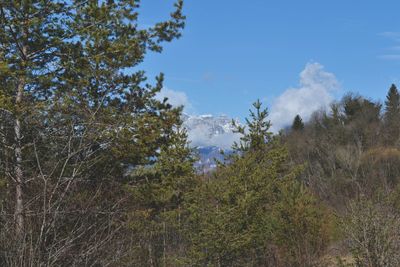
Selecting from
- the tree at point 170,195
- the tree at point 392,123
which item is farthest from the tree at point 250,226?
the tree at point 392,123

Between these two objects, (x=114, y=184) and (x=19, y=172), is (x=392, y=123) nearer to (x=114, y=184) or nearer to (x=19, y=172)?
(x=114, y=184)

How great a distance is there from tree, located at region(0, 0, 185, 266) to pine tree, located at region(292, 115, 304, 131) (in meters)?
64.0

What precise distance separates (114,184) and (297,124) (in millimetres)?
67886

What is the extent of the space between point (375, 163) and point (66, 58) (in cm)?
5102

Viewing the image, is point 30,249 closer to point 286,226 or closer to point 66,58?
point 66,58

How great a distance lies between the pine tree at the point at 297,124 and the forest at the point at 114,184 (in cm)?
5707

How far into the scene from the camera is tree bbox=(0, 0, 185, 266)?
689cm

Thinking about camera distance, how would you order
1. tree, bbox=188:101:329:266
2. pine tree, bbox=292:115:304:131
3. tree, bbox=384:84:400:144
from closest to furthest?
tree, bbox=188:101:329:266, tree, bbox=384:84:400:144, pine tree, bbox=292:115:304:131

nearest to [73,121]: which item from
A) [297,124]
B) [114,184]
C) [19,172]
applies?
[19,172]

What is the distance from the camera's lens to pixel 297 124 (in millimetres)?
77625

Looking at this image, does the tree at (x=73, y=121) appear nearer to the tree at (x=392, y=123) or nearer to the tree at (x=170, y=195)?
the tree at (x=170, y=195)

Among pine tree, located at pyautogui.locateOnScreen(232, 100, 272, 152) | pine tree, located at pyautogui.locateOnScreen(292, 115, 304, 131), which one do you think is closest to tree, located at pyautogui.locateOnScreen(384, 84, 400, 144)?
pine tree, located at pyautogui.locateOnScreen(292, 115, 304, 131)

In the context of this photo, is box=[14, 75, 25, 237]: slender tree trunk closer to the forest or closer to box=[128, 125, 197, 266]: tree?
the forest

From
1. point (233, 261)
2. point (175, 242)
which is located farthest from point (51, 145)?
point (175, 242)
